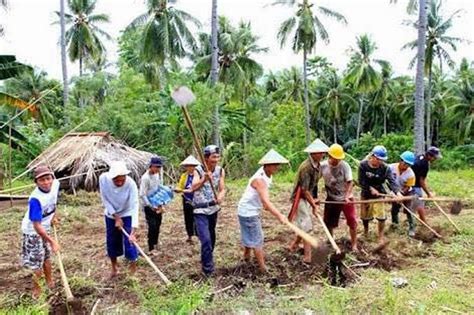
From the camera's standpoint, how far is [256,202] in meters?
6.11

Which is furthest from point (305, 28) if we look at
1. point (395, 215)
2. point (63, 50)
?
point (395, 215)

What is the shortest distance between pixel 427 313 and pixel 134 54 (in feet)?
99.9

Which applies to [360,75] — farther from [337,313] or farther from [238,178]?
[337,313]

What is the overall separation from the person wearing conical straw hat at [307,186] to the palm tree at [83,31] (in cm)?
2551

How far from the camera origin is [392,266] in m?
6.74

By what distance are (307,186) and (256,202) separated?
873 mm

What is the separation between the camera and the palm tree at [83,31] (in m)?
29.7

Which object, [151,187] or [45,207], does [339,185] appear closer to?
[151,187]

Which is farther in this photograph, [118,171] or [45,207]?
[118,171]

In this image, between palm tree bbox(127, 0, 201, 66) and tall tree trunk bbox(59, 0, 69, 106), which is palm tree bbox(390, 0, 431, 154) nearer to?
palm tree bbox(127, 0, 201, 66)

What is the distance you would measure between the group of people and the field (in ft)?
0.88

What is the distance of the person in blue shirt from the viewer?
17.1 feet

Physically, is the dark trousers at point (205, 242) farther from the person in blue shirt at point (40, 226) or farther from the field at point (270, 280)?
the person in blue shirt at point (40, 226)

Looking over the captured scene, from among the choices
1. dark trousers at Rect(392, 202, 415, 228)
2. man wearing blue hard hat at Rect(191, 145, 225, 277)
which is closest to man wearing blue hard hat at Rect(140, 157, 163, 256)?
man wearing blue hard hat at Rect(191, 145, 225, 277)
